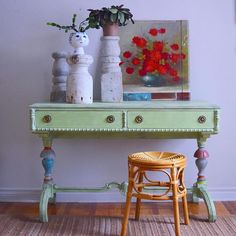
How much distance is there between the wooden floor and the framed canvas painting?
0.87 metres

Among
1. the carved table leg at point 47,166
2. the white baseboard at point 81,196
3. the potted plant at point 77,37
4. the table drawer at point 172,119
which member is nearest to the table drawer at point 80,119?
the table drawer at point 172,119

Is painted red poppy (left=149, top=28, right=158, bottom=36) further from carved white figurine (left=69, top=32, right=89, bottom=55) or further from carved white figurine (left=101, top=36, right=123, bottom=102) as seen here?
carved white figurine (left=69, top=32, right=89, bottom=55)

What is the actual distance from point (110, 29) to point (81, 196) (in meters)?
1.33

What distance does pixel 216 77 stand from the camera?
350cm

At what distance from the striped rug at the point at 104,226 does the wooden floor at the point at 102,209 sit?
114mm

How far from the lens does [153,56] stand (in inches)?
135

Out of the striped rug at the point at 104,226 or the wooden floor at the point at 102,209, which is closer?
the striped rug at the point at 104,226

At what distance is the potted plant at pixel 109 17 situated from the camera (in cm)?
→ 313

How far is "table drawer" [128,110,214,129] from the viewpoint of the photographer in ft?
9.73

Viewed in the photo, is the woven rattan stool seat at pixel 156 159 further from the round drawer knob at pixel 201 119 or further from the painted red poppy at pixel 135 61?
the painted red poppy at pixel 135 61

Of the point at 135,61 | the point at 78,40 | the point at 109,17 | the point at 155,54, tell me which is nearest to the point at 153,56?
the point at 155,54

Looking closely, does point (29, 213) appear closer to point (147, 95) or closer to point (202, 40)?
point (147, 95)

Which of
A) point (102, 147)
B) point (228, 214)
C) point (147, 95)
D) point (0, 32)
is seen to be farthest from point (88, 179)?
point (0, 32)

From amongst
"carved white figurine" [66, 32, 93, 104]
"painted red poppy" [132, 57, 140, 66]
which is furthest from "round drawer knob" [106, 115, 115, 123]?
"painted red poppy" [132, 57, 140, 66]
